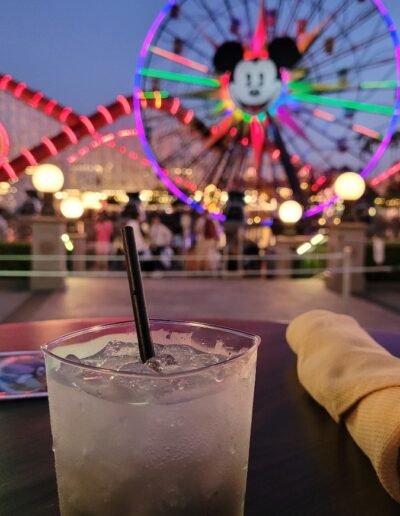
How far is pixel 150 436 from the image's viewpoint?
432 millimetres

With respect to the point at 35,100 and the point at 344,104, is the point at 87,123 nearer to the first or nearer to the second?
the point at 35,100

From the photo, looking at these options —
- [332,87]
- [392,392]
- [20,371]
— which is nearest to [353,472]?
[392,392]

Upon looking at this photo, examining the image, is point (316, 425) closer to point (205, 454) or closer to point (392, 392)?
point (392, 392)

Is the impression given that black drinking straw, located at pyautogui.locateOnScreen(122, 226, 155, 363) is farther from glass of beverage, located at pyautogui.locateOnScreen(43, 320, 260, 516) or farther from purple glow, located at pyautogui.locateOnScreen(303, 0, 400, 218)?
purple glow, located at pyautogui.locateOnScreen(303, 0, 400, 218)

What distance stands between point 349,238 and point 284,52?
3574 mm

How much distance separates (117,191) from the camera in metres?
25.8

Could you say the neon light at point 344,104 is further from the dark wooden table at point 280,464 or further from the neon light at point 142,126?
the dark wooden table at point 280,464

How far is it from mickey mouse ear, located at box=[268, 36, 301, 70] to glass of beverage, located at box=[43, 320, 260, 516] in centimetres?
890

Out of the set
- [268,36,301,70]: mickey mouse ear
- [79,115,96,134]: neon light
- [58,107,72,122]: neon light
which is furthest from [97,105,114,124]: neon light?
[268,36,301,70]: mickey mouse ear

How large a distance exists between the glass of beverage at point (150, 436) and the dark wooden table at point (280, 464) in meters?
0.10

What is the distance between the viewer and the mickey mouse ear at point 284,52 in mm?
8602

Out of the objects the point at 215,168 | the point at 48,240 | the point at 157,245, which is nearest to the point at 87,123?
the point at 215,168

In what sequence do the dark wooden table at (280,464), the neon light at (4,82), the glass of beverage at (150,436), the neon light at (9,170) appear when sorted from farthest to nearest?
the neon light at (4,82) < the neon light at (9,170) < the dark wooden table at (280,464) < the glass of beverage at (150,436)

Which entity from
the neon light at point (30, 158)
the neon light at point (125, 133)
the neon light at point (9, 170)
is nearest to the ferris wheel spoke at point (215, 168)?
the neon light at point (30, 158)
